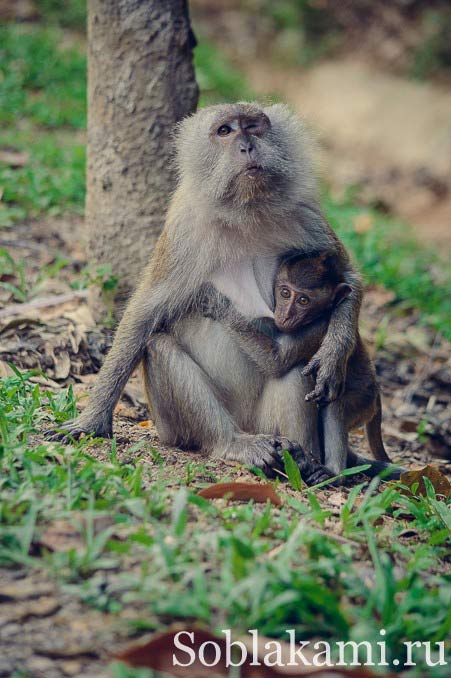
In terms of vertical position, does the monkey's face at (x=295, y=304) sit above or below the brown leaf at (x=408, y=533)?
above

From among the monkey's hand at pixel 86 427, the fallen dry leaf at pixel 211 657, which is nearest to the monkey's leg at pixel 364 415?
the monkey's hand at pixel 86 427

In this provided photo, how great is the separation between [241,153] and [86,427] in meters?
1.62

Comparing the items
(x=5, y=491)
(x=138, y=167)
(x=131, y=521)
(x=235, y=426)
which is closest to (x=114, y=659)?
(x=131, y=521)

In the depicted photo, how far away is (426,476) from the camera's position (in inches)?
174

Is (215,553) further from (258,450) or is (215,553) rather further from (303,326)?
(303,326)

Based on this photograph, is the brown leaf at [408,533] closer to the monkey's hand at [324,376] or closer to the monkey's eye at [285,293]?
the monkey's hand at [324,376]

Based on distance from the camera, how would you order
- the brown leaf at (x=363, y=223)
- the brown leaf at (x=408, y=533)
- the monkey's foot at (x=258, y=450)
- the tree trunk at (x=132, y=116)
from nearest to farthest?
the brown leaf at (x=408, y=533) < the monkey's foot at (x=258, y=450) < the tree trunk at (x=132, y=116) < the brown leaf at (x=363, y=223)

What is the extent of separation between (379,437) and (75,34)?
8867 mm

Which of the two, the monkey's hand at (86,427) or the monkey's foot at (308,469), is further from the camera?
the monkey's foot at (308,469)

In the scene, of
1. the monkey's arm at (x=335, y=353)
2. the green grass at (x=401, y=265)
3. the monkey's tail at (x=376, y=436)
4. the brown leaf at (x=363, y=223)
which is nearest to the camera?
the monkey's arm at (x=335, y=353)

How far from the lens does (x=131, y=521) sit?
10.6 feet

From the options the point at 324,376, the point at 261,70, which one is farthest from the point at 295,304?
the point at 261,70

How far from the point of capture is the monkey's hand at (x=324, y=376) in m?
4.38

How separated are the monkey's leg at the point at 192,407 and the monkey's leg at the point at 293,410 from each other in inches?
6.3
